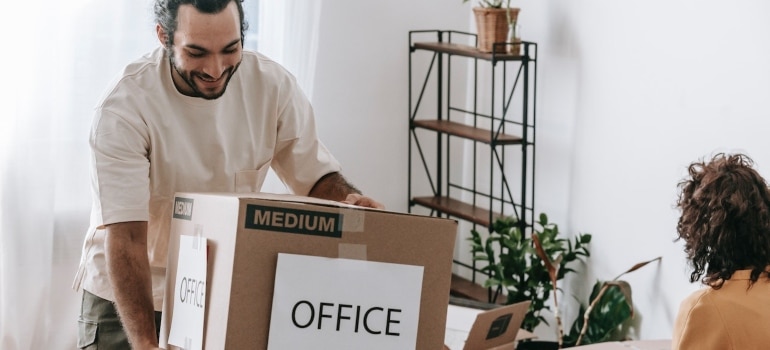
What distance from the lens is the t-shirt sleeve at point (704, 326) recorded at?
68.9 inches

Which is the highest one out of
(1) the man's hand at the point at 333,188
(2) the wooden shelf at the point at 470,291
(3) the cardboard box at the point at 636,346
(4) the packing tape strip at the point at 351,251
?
(1) the man's hand at the point at 333,188

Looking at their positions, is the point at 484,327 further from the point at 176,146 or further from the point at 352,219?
the point at 352,219

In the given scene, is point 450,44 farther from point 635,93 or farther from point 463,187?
Answer: point 635,93

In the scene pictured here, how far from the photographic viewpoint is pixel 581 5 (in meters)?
3.12

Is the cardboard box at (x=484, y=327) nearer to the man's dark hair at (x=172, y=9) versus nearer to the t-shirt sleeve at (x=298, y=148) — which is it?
the t-shirt sleeve at (x=298, y=148)

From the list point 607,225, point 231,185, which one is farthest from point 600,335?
point 231,185

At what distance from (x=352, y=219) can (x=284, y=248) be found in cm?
10

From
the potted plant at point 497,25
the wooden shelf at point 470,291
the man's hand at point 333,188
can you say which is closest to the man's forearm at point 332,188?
the man's hand at point 333,188

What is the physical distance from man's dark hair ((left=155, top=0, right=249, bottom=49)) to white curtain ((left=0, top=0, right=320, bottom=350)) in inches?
52.0

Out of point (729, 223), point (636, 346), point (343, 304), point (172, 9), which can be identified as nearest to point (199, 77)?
point (172, 9)

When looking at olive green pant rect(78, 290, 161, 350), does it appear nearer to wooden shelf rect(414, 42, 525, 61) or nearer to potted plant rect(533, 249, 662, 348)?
potted plant rect(533, 249, 662, 348)

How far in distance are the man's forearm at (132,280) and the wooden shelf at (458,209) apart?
70.6 inches

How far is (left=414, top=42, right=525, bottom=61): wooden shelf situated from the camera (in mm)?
3172

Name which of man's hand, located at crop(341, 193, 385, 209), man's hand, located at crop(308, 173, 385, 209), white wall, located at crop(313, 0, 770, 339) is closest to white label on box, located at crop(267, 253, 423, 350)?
man's hand, located at crop(341, 193, 385, 209)
